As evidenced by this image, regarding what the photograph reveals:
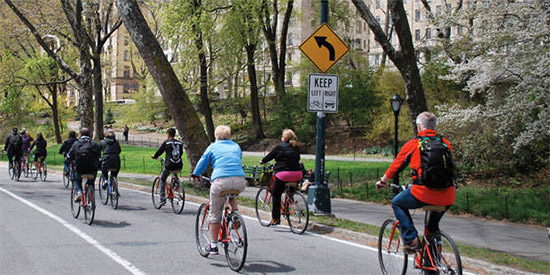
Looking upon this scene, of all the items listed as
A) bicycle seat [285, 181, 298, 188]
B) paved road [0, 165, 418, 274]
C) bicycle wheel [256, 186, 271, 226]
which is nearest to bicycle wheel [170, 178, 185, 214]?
paved road [0, 165, 418, 274]

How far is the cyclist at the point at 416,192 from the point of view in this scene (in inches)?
220

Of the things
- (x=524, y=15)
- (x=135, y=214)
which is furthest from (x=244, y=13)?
(x=135, y=214)

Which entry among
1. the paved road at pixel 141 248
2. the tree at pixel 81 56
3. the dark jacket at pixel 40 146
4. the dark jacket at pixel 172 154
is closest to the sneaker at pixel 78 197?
the paved road at pixel 141 248

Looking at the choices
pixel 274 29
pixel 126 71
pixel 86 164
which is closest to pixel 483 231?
pixel 86 164

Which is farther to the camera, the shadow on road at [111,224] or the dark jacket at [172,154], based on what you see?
the dark jacket at [172,154]

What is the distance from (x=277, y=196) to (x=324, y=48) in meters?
3.36

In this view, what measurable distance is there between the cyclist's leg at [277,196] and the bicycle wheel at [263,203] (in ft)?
1.88

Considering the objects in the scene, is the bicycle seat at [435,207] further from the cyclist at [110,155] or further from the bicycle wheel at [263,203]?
the cyclist at [110,155]

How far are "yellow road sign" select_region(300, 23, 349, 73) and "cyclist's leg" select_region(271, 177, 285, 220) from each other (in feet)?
8.91

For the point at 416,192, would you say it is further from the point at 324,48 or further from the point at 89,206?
the point at 89,206

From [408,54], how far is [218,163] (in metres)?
9.15

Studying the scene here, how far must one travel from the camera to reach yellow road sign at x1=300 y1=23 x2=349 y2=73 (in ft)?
35.9

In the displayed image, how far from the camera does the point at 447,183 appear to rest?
5.55 meters

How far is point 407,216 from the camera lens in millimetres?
5844
